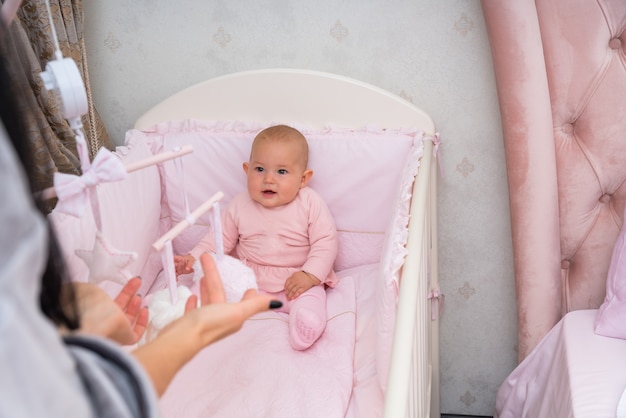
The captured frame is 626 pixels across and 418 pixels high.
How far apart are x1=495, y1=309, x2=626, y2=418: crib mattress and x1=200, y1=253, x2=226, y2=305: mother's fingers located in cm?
81

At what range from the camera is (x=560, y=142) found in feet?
4.57

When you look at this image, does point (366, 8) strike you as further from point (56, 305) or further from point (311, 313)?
point (56, 305)

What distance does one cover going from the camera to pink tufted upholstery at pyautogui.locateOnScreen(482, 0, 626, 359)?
1.29 m

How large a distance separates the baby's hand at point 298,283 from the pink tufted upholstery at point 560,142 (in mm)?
519

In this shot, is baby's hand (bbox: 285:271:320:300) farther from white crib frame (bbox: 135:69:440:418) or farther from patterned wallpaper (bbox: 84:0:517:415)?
patterned wallpaper (bbox: 84:0:517:415)

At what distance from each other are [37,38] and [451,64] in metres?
1.01

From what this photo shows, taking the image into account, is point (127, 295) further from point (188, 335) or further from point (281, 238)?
point (281, 238)

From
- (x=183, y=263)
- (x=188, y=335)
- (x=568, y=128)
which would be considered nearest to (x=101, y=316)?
(x=188, y=335)

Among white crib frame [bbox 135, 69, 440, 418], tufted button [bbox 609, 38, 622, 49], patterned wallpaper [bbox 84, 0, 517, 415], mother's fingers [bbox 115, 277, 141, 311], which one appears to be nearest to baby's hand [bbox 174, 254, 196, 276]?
white crib frame [bbox 135, 69, 440, 418]

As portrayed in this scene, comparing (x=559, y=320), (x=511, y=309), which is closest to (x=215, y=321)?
(x=559, y=320)

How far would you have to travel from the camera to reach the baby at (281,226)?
1.46 metres

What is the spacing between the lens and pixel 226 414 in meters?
1.09

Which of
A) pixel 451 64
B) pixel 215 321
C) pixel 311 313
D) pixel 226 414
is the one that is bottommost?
pixel 226 414

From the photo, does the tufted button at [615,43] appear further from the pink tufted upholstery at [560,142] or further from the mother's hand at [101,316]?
the mother's hand at [101,316]
